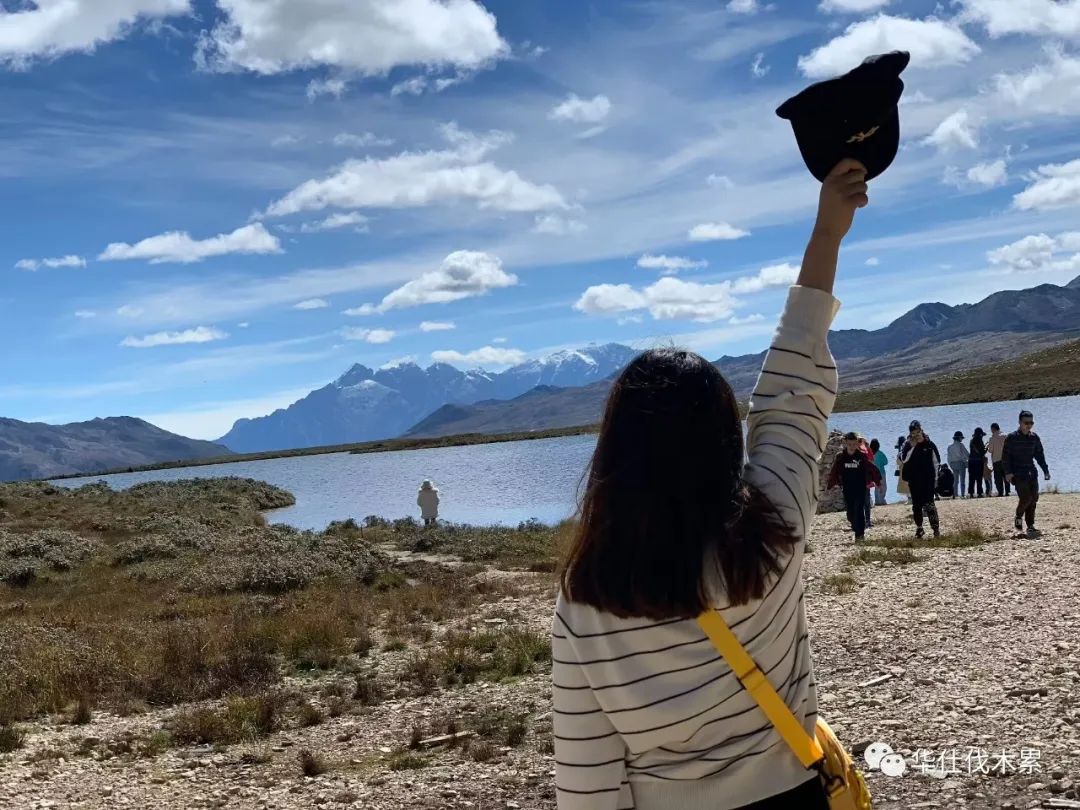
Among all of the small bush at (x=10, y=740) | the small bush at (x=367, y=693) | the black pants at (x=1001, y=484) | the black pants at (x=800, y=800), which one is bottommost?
the small bush at (x=367, y=693)

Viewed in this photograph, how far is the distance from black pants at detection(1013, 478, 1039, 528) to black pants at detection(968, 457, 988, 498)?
373 inches

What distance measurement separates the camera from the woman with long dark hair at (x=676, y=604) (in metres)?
1.89

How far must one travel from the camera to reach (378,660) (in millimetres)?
12898

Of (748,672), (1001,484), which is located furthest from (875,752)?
(1001,484)

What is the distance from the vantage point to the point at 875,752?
24.0ft

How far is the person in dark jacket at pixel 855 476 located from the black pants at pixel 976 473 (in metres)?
8.55

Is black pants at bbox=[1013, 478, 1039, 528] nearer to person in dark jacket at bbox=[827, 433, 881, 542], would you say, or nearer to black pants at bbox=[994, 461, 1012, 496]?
person in dark jacket at bbox=[827, 433, 881, 542]

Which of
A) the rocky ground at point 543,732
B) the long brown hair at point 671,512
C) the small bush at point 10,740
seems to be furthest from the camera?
the small bush at point 10,740

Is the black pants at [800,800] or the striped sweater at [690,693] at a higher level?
the striped sweater at [690,693]

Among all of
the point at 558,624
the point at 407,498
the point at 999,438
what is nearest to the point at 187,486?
the point at 407,498

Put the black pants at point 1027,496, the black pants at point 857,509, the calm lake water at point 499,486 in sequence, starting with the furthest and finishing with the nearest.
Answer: the calm lake water at point 499,486
the black pants at point 857,509
the black pants at point 1027,496

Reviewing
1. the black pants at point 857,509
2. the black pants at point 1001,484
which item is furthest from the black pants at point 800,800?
the black pants at point 1001,484

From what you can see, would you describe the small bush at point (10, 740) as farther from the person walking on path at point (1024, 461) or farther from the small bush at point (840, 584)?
the person walking on path at point (1024, 461)

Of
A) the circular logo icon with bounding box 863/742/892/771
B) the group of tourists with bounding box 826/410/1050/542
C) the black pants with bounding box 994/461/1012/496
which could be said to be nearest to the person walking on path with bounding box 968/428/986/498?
the black pants with bounding box 994/461/1012/496
